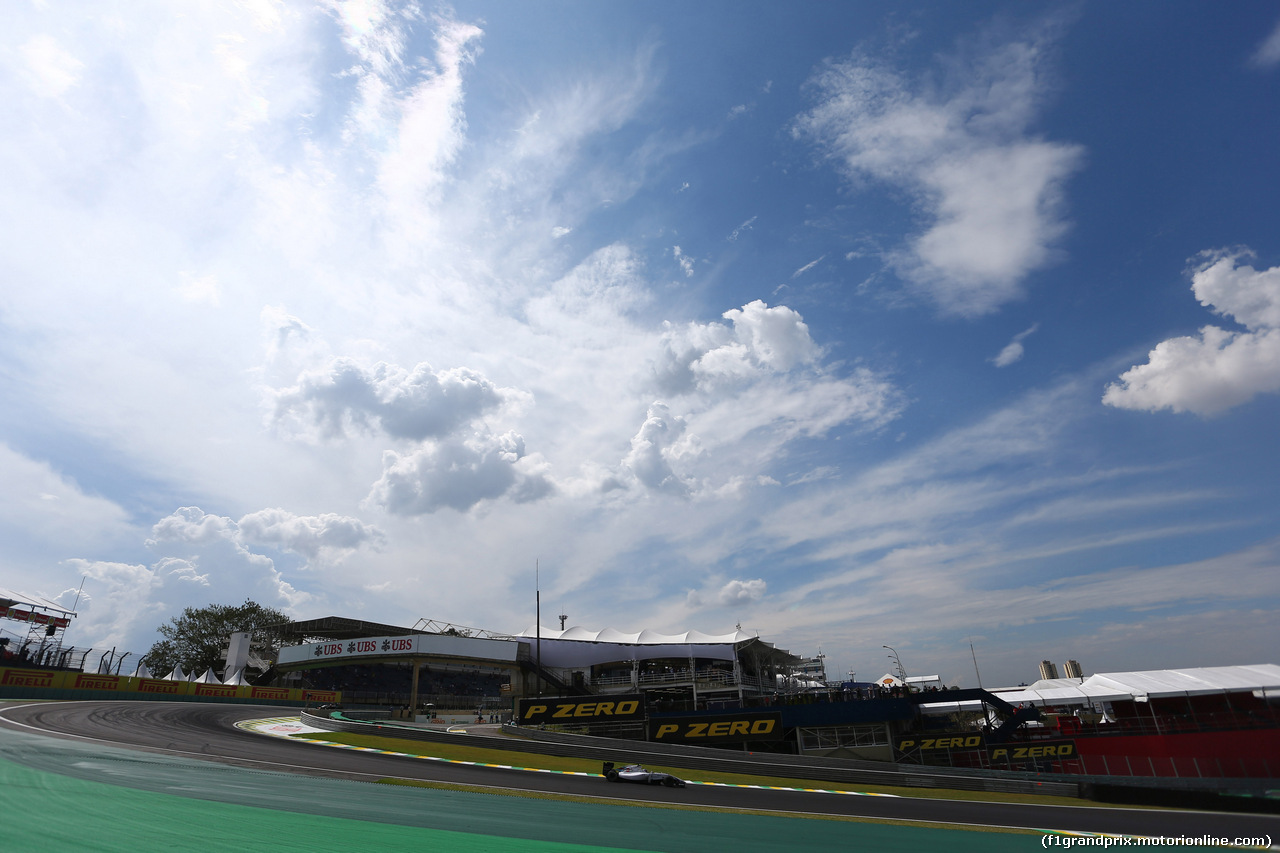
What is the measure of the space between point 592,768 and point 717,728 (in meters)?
13.7

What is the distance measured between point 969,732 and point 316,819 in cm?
4130

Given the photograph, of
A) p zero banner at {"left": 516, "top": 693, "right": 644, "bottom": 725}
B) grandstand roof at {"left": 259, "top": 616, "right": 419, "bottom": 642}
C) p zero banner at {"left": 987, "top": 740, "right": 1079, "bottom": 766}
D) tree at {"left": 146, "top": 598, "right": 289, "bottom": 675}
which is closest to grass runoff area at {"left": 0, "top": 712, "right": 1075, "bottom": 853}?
p zero banner at {"left": 516, "top": 693, "right": 644, "bottom": 725}

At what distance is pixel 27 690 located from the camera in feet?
141

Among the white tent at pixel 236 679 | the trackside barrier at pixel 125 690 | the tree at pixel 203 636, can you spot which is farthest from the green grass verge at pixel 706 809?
the tree at pixel 203 636

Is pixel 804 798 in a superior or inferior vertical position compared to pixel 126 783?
inferior

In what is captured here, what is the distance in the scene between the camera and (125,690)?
52469 mm

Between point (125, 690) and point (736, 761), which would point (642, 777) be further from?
point (125, 690)

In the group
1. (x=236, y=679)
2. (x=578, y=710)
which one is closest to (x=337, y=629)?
(x=236, y=679)

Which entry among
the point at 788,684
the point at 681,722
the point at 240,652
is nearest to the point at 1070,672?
the point at 788,684

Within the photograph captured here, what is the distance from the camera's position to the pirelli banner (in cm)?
3756

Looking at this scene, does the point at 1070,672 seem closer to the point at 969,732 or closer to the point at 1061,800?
the point at 969,732

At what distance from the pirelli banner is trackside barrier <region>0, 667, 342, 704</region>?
38301 millimetres

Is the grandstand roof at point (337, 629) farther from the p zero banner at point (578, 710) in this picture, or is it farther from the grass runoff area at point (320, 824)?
the grass runoff area at point (320, 824)

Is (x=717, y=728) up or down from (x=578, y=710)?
down
